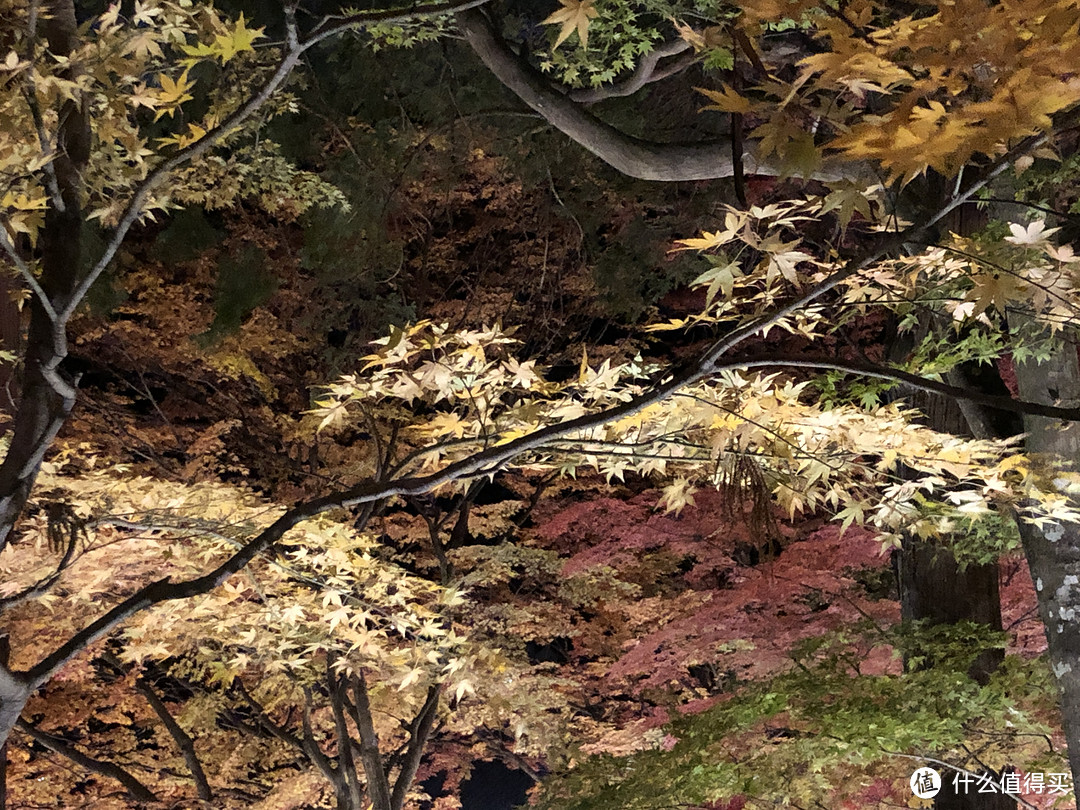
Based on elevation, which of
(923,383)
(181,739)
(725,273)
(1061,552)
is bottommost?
(181,739)

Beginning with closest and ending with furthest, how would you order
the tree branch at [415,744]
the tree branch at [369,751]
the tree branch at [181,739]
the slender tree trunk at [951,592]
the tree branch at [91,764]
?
the slender tree trunk at [951,592] → the tree branch at [369,751] → the tree branch at [415,744] → the tree branch at [91,764] → the tree branch at [181,739]

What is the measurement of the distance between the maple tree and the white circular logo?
0.81 meters

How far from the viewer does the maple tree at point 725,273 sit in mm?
1214

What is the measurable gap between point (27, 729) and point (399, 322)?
469 cm

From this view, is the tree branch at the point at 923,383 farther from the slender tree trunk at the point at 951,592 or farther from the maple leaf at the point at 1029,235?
the slender tree trunk at the point at 951,592

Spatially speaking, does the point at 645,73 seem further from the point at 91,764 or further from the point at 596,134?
the point at 91,764

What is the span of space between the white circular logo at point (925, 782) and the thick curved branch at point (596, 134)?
121 inches

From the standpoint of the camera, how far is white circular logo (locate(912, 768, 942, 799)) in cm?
375

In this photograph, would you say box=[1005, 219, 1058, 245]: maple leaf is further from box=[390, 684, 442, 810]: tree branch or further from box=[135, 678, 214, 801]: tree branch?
box=[135, 678, 214, 801]: tree branch

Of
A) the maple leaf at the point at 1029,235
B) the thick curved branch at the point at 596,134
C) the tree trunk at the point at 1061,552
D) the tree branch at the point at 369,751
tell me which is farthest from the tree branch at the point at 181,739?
the maple leaf at the point at 1029,235

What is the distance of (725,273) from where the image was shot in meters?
1.55

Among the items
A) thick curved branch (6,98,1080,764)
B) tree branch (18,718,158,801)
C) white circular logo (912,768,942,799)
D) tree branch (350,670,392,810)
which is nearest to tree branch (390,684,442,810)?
tree branch (350,670,392,810)

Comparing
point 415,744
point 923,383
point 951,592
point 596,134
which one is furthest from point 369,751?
point 923,383

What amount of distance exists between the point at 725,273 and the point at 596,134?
2.16 meters
